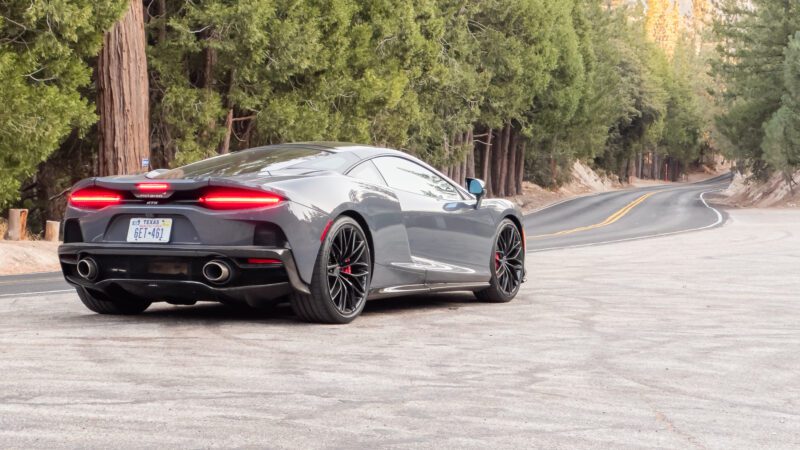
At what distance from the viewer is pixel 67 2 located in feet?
73.0

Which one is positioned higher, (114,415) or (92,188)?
(92,188)

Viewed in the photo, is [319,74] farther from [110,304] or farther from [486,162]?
[486,162]

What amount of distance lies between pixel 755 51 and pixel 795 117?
336 inches

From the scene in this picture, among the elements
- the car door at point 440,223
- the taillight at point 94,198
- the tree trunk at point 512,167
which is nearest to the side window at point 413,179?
the car door at point 440,223

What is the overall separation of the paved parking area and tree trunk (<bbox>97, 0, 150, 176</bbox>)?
13.5 m

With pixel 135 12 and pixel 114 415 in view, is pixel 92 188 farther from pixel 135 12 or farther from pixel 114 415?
pixel 135 12

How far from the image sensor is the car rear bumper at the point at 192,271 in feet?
28.3

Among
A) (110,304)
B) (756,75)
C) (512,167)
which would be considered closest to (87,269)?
(110,304)

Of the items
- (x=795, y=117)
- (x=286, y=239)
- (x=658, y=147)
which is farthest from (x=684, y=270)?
(x=658, y=147)

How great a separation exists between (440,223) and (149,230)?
2.69m

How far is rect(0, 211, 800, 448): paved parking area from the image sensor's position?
5.48 meters

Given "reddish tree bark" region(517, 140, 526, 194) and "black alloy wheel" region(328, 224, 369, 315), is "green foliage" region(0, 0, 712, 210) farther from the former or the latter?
"black alloy wheel" region(328, 224, 369, 315)

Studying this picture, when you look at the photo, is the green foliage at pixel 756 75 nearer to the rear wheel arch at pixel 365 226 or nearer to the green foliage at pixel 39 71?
Answer: the green foliage at pixel 39 71

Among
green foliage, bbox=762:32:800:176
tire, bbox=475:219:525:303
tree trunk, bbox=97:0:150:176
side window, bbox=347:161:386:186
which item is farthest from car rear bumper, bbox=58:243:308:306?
green foliage, bbox=762:32:800:176
